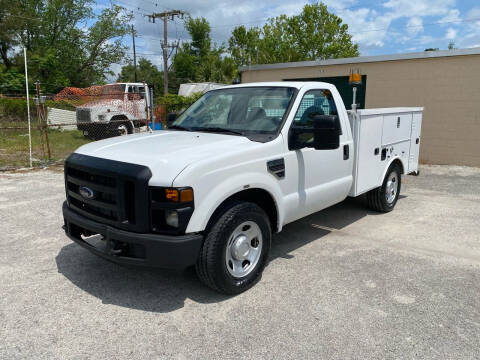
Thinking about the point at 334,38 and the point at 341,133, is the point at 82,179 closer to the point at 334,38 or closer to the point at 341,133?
the point at 341,133

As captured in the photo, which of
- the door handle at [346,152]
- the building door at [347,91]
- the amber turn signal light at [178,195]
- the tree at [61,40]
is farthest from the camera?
the tree at [61,40]

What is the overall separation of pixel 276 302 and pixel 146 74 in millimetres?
73762

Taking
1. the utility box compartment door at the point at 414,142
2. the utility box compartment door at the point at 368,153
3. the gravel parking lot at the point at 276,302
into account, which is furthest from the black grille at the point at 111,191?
the utility box compartment door at the point at 414,142

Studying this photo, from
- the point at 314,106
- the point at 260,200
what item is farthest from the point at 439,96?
the point at 260,200

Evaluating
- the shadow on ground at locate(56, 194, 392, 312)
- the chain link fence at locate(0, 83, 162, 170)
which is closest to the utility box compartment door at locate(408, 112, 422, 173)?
the shadow on ground at locate(56, 194, 392, 312)

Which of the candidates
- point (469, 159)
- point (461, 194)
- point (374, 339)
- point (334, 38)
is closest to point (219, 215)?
point (374, 339)

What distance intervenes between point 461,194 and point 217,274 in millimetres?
6233

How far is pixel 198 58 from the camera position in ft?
148

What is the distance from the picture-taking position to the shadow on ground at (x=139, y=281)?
3590 mm

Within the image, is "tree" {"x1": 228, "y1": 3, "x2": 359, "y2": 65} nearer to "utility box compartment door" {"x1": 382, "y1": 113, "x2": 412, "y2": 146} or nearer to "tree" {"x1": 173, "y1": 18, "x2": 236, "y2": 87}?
"tree" {"x1": 173, "y1": 18, "x2": 236, "y2": 87}

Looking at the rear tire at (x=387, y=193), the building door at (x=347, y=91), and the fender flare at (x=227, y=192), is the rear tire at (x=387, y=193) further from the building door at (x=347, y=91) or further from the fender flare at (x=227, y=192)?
the building door at (x=347, y=91)

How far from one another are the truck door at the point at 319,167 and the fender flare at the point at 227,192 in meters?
0.37

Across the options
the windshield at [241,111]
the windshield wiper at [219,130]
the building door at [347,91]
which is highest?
the building door at [347,91]

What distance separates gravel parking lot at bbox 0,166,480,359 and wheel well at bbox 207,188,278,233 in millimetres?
578
